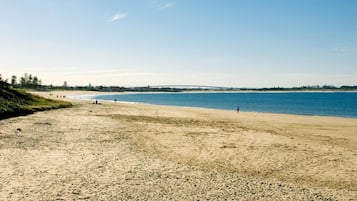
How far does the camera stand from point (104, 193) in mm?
13117

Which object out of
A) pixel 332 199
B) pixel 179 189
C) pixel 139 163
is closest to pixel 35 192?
pixel 179 189

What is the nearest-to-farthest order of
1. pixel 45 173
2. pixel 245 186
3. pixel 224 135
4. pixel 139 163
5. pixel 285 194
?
pixel 285 194
pixel 245 186
pixel 45 173
pixel 139 163
pixel 224 135

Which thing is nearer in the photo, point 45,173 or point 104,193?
point 104,193

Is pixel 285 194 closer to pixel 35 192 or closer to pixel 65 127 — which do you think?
pixel 35 192

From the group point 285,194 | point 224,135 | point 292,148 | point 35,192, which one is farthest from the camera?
point 224,135

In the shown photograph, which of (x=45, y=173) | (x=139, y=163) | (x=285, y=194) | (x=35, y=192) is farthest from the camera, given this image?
(x=139, y=163)

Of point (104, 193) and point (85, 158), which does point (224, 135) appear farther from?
point (104, 193)

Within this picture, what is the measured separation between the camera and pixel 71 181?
14508 mm

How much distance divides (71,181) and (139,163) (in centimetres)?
449

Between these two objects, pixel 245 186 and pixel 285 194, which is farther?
pixel 245 186

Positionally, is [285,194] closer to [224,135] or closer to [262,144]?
[262,144]

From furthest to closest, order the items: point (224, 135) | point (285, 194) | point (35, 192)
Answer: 1. point (224, 135)
2. point (285, 194)
3. point (35, 192)

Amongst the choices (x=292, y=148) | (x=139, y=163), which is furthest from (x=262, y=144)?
(x=139, y=163)

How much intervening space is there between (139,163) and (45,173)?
445cm
